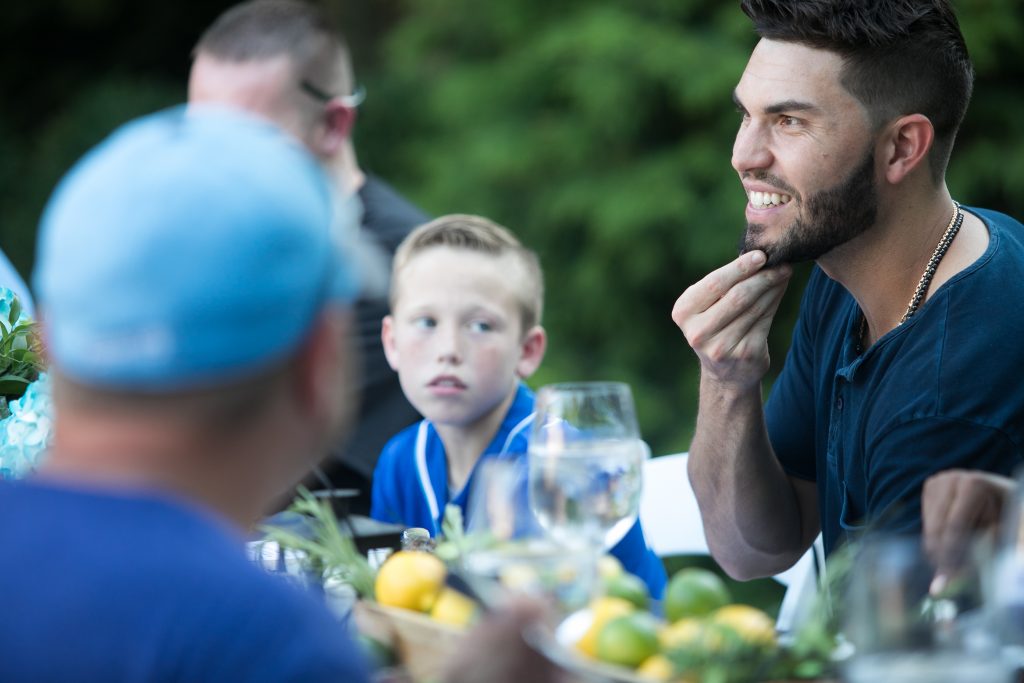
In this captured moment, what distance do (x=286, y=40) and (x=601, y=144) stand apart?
8.51 feet

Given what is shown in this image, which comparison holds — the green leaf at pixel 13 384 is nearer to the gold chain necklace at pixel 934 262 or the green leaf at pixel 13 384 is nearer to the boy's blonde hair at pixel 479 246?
the boy's blonde hair at pixel 479 246

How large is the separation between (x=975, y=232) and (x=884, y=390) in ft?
1.43

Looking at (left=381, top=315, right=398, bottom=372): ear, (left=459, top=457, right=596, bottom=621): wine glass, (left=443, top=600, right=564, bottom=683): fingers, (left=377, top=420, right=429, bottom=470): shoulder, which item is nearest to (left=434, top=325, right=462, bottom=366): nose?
(left=381, top=315, right=398, bottom=372): ear

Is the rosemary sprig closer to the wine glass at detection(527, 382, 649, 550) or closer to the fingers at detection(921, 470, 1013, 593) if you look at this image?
the wine glass at detection(527, 382, 649, 550)

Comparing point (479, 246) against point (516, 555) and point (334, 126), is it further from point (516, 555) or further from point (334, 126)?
point (516, 555)

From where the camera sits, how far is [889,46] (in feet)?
8.73

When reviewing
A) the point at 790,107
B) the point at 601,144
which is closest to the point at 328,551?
the point at 790,107

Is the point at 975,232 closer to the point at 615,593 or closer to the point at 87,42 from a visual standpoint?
the point at 615,593

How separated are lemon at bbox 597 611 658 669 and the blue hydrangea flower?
3.67ft

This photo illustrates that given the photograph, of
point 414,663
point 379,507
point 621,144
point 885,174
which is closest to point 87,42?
point 621,144

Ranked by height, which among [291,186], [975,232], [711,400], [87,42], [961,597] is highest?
[87,42]

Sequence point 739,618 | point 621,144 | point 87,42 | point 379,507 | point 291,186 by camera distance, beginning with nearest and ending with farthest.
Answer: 1. point 291,186
2. point 739,618
3. point 379,507
4. point 621,144
5. point 87,42

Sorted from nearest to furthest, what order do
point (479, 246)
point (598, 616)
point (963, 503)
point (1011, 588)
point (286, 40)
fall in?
1. point (1011, 588)
2. point (598, 616)
3. point (963, 503)
4. point (479, 246)
5. point (286, 40)

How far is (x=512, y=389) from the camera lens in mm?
3098
